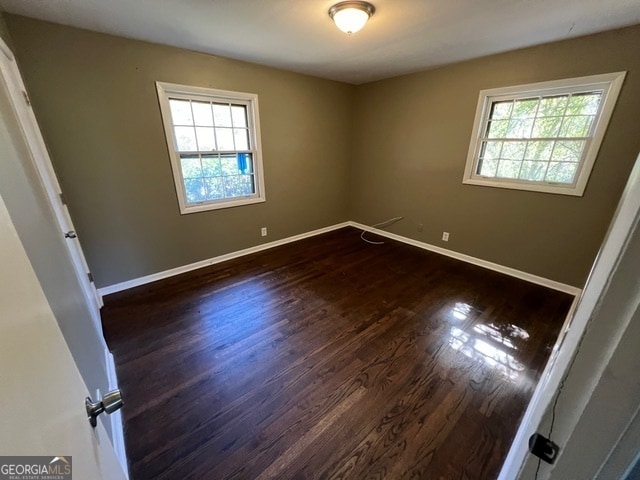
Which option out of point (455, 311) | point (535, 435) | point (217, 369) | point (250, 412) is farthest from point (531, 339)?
point (217, 369)

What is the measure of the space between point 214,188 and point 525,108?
12.0 feet

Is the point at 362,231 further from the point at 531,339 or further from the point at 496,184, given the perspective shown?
the point at 531,339

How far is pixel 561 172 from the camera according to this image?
104 inches

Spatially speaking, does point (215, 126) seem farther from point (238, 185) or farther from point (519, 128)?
point (519, 128)

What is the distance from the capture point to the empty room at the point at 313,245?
0.52 metres

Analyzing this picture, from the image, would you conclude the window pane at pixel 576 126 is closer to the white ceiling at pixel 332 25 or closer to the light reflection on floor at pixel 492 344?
the white ceiling at pixel 332 25

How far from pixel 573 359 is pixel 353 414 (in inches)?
52.9

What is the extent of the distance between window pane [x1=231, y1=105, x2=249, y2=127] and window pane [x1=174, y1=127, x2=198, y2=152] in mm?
551

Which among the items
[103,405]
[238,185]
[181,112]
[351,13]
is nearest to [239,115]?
[181,112]

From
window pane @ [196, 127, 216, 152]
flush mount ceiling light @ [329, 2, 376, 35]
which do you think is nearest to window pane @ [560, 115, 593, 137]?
flush mount ceiling light @ [329, 2, 376, 35]

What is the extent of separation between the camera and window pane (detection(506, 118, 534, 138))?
278 centimetres

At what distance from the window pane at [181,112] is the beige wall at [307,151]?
0.69 feet
